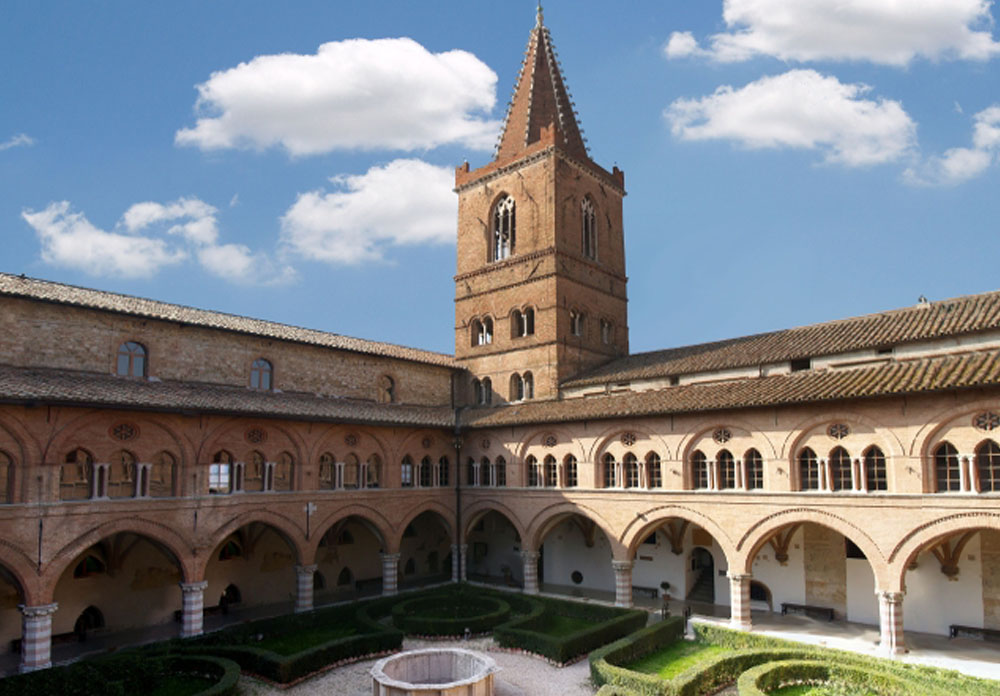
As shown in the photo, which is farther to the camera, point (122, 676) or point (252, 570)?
point (252, 570)

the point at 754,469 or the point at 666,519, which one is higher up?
the point at 754,469

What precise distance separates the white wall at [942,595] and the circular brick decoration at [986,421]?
5.28 metres

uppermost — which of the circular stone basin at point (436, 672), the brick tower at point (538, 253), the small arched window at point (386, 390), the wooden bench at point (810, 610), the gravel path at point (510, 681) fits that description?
the brick tower at point (538, 253)

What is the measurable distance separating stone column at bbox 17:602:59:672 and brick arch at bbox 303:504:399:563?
840 cm

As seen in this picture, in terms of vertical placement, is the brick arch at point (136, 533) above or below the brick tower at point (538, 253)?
below

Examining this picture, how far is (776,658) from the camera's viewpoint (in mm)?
18781

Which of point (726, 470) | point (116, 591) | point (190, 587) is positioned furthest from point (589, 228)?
point (116, 591)

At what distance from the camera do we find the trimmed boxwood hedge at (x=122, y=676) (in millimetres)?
15852

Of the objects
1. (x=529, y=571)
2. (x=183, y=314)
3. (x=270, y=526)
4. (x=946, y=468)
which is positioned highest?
(x=183, y=314)

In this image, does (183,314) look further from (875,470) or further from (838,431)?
Answer: (875,470)

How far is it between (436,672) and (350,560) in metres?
14.5

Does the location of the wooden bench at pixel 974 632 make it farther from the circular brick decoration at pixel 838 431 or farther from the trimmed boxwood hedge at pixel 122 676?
the trimmed boxwood hedge at pixel 122 676

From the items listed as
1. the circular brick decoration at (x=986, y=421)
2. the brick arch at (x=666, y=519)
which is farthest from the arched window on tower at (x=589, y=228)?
the circular brick decoration at (x=986, y=421)

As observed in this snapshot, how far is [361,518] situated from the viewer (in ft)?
92.2
